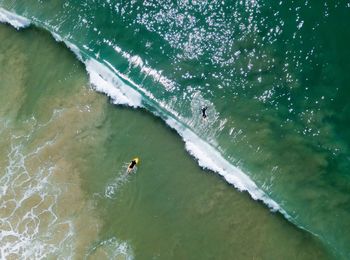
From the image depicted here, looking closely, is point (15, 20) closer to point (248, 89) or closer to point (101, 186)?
point (101, 186)

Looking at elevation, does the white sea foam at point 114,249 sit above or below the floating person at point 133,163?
below

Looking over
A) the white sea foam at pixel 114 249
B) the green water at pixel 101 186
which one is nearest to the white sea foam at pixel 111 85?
the green water at pixel 101 186

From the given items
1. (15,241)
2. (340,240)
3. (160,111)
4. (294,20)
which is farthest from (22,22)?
(340,240)

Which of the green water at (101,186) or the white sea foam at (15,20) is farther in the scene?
the white sea foam at (15,20)

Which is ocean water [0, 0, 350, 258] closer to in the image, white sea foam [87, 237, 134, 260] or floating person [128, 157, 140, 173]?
white sea foam [87, 237, 134, 260]

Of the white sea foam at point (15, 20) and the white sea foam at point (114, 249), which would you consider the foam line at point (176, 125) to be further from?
the white sea foam at point (114, 249)
